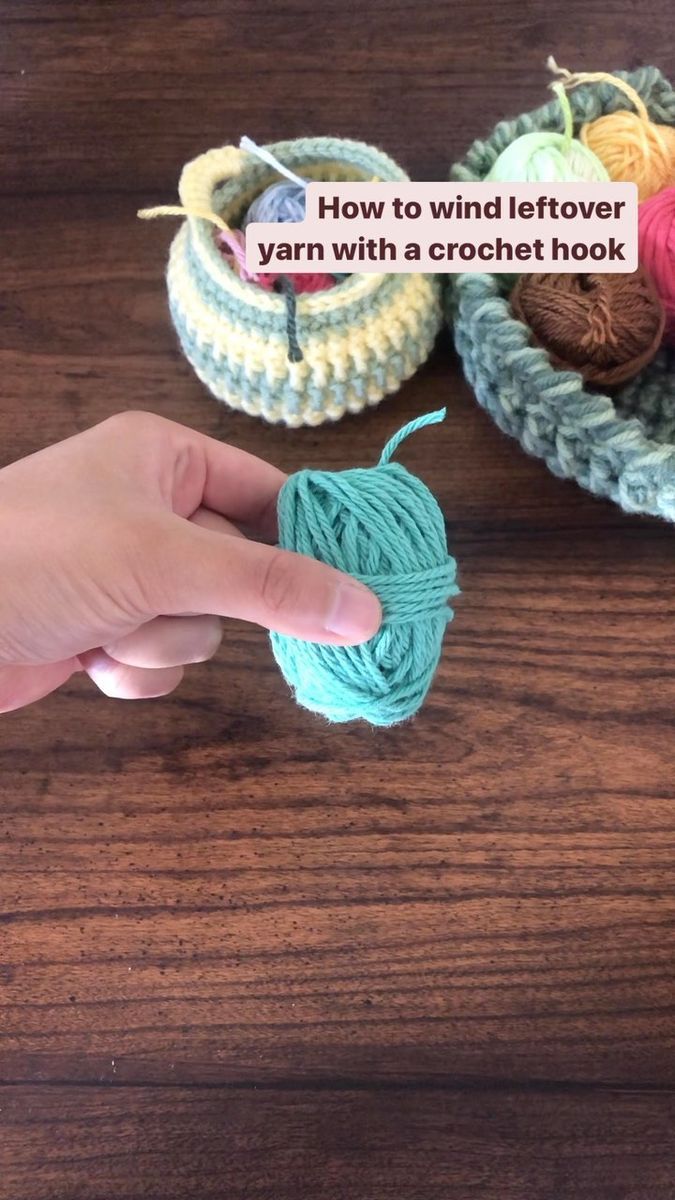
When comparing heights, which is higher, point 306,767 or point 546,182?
point 546,182

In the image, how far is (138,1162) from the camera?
59cm

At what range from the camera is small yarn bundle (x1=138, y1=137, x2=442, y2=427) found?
25.9 inches

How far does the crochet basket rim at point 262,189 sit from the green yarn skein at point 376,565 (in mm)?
188

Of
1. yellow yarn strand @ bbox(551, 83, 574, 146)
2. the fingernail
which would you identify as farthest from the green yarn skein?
yellow yarn strand @ bbox(551, 83, 574, 146)

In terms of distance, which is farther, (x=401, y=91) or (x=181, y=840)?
(x=401, y=91)

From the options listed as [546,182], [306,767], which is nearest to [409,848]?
[306,767]

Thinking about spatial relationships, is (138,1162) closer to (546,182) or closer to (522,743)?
(522,743)

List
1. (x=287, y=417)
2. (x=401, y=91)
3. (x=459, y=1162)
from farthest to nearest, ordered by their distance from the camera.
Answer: (x=401, y=91), (x=287, y=417), (x=459, y=1162)

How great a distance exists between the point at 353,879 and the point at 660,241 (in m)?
0.53

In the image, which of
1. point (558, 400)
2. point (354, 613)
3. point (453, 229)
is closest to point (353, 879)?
point (354, 613)

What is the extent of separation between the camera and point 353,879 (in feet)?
2.08

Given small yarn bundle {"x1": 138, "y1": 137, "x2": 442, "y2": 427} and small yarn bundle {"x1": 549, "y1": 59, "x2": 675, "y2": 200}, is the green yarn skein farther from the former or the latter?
small yarn bundle {"x1": 549, "y1": 59, "x2": 675, "y2": 200}

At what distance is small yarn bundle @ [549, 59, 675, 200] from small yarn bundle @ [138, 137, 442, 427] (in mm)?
180

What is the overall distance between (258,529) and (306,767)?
18 centimetres
